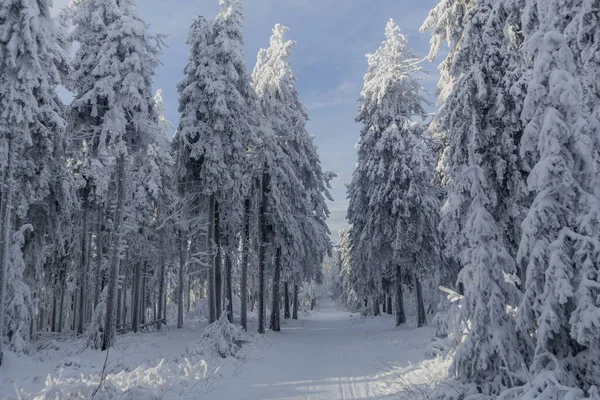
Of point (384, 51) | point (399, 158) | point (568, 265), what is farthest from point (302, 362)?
point (384, 51)

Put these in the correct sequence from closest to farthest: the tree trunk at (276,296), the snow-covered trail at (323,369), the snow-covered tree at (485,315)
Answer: the snow-covered tree at (485,315), the snow-covered trail at (323,369), the tree trunk at (276,296)

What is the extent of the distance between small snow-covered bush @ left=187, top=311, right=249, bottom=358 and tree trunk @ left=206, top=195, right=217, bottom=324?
3.85 m

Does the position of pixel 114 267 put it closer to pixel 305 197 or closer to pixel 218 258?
pixel 218 258

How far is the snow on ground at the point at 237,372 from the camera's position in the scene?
25.2 feet

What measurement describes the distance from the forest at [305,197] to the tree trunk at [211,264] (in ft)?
0.21

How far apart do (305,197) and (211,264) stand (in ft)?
28.5

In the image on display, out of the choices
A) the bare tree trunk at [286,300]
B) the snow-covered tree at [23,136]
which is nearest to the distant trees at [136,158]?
the snow-covered tree at [23,136]

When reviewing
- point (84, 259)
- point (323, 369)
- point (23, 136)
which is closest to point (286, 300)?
Answer: point (84, 259)

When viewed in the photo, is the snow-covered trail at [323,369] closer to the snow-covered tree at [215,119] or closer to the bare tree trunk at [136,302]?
the snow-covered tree at [215,119]

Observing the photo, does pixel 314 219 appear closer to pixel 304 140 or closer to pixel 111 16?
pixel 304 140

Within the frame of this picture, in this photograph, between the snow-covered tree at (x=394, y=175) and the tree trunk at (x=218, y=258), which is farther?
the snow-covered tree at (x=394, y=175)

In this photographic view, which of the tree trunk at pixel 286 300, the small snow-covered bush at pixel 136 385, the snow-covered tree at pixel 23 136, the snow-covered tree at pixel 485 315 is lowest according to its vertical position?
the tree trunk at pixel 286 300

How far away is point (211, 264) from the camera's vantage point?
58.8ft

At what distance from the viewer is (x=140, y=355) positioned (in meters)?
14.1
